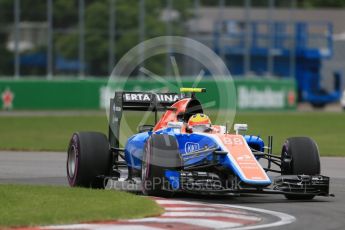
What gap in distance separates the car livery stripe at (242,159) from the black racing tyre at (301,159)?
110cm

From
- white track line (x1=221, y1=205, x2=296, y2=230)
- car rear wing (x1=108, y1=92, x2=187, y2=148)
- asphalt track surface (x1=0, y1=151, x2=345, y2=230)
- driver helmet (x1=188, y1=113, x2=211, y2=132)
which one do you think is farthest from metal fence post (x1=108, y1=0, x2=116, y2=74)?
white track line (x1=221, y1=205, x2=296, y2=230)

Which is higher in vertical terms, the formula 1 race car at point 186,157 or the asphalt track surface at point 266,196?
the formula 1 race car at point 186,157

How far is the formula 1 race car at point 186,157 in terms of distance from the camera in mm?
16375

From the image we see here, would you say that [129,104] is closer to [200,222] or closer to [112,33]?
[200,222]

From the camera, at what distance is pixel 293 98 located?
6600cm

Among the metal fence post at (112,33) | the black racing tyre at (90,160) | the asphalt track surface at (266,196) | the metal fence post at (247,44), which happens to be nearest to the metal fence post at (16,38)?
the metal fence post at (112,33)

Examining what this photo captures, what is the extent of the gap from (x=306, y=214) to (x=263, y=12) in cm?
5601

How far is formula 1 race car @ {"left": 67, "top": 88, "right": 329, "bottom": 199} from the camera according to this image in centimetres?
1638

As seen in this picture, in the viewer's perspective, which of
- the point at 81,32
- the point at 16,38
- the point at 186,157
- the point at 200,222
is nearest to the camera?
the point at 200,222

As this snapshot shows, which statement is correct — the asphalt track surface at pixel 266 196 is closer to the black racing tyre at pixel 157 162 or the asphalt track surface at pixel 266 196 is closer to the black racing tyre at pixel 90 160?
the black racing tyre at pixel 157 162

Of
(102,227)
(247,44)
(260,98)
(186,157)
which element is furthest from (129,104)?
(247,44)

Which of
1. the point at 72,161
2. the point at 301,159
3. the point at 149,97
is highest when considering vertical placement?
the point at 149,97

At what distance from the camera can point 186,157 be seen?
17297 millimetres

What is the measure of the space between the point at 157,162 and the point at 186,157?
3.12 feet
